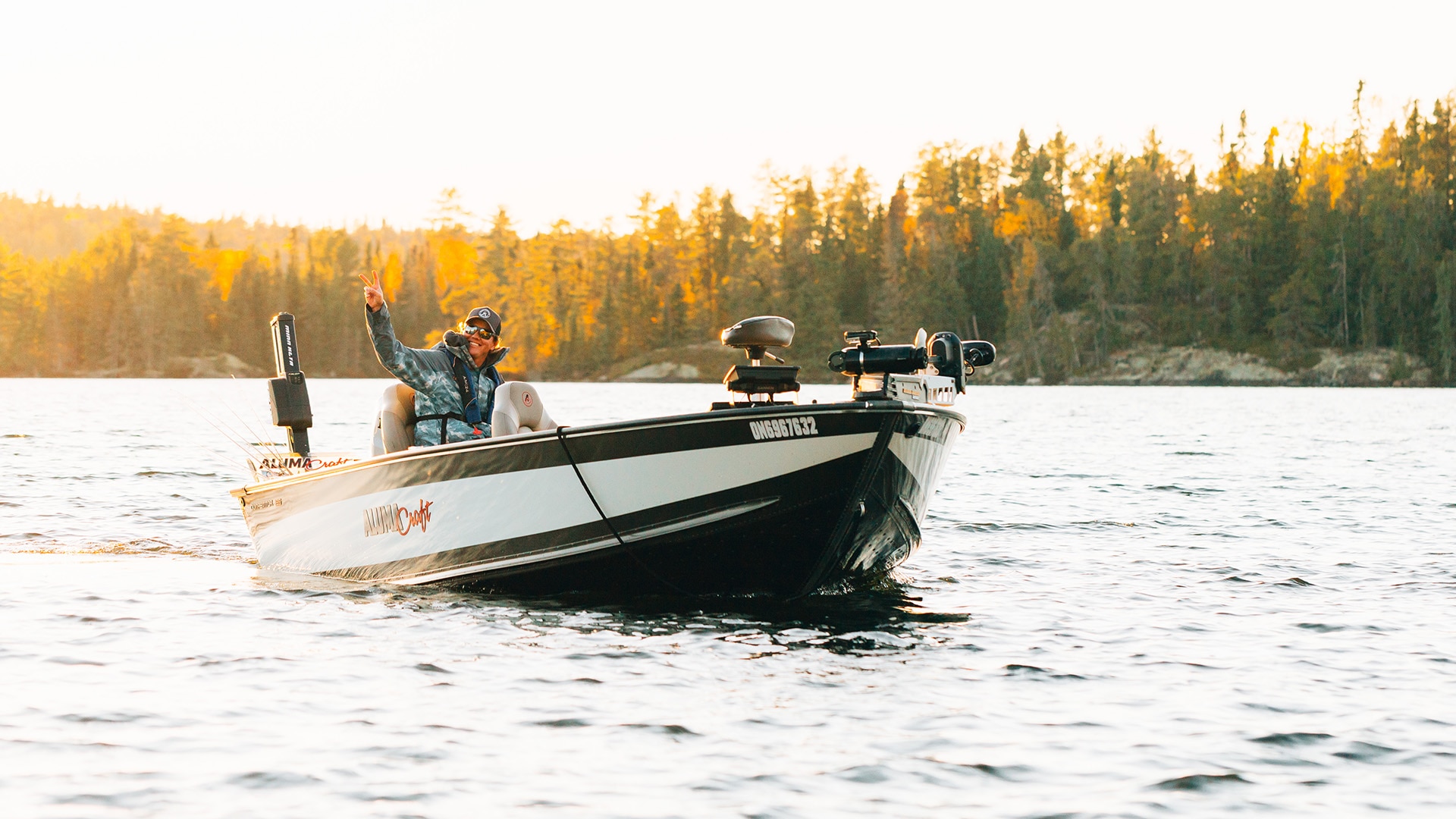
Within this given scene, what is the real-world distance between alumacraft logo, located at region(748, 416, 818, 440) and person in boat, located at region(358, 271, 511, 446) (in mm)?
2533

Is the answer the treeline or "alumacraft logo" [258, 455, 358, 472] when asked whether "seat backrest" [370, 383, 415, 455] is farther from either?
the treeline

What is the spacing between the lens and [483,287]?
13650 cm

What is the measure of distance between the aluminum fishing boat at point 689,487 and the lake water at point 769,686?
0.37 meters

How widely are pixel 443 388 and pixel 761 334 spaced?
117 inches

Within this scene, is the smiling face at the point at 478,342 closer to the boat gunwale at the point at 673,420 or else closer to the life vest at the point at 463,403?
the life vest at the point at 463,403

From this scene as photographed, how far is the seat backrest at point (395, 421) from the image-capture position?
1060 cm

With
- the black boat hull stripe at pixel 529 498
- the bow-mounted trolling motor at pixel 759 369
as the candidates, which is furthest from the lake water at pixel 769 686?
the bow-mounted trolling motor at pixel 759 369

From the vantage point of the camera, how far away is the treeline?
11325 cm

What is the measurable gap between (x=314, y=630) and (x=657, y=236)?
134406 mm

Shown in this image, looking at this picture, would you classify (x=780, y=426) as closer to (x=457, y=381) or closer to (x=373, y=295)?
(x=457, y=381)

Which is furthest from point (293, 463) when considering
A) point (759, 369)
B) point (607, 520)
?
point (759, 369)

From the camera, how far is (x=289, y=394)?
500 inches

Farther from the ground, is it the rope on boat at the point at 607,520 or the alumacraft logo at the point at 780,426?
the alumacraft logo at the point at 780,426

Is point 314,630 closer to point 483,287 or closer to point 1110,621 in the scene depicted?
point 1110,621
